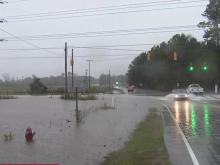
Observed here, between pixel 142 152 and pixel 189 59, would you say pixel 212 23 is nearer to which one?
pixel 189 59

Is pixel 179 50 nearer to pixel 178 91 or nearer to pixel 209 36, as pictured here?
pixel 209 36

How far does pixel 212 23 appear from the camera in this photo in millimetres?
110438

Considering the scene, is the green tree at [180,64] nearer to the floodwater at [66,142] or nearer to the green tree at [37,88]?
the green tree at [37,88]

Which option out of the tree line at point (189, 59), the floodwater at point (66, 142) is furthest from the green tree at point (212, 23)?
the floodwater at point (66, 142)

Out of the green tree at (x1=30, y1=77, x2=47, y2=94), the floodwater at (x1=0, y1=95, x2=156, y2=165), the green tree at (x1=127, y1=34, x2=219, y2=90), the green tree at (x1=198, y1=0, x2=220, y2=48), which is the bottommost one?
the floodwater at (x1=0, y1=95, x2=156, y2=165)

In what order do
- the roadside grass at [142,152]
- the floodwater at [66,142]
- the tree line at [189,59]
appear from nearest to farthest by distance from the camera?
the roadside grass at [142,152], the floodwater at [66,142], the tree line at [189,59]

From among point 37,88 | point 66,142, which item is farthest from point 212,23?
point 66,142

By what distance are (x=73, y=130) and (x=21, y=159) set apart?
9319 mm

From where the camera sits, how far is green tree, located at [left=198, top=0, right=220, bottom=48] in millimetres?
107188

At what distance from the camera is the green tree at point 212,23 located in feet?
352

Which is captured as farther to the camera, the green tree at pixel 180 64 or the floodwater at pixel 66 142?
the green tree at pixel 180 64

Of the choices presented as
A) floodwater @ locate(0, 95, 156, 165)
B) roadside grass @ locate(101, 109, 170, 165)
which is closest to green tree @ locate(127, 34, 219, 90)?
floodwater @ locate(0, 95, 156, 165)

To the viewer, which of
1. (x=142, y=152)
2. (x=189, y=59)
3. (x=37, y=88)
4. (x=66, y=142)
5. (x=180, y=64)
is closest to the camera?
(x=142, y=152)

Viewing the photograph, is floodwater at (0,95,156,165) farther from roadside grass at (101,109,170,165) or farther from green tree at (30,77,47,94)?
green tree at (30,77,47,94)
